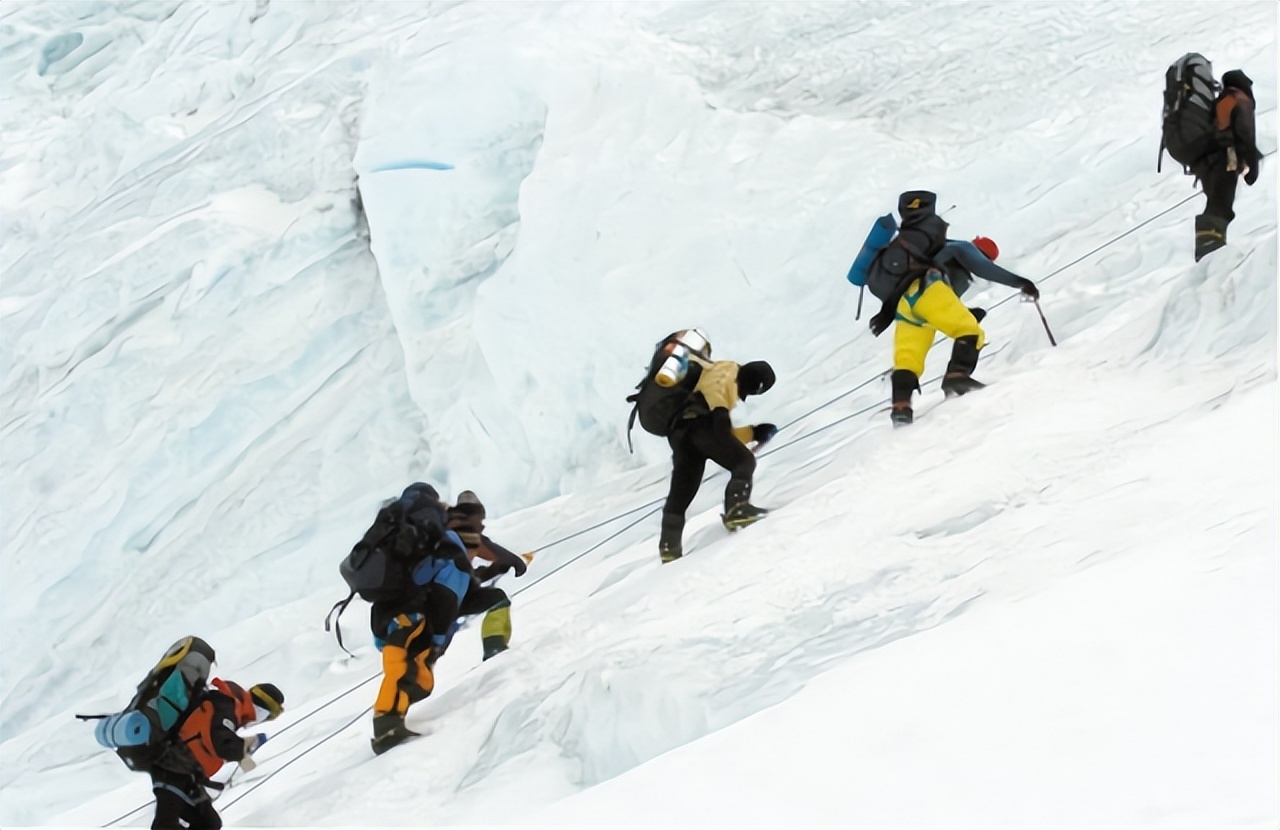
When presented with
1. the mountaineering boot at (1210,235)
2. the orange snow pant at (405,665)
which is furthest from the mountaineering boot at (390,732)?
the mountaineering boot at (1210,235)

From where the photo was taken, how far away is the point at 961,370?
5.26m

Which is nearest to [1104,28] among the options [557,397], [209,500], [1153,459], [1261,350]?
[557,397]

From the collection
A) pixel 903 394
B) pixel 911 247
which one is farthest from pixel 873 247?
pixel 903 394

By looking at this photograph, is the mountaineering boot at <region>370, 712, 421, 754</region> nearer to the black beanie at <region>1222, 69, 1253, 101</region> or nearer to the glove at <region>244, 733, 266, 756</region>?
the glove at <region>244, 733, 266, 756</region>

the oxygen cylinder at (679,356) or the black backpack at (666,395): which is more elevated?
the oxygen cylinder at (679,356)

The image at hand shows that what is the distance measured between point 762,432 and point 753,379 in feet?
Result: 0.89

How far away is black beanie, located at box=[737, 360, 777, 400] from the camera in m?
5.00

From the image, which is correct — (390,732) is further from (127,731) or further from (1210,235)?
(1210,235)

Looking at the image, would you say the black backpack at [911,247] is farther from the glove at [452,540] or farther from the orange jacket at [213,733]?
the orange jacket at [213,733]

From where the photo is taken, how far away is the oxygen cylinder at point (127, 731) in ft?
14.0

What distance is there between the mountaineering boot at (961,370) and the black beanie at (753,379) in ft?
2.50

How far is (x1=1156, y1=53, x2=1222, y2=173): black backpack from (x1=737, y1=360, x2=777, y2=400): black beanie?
2055 millimetres

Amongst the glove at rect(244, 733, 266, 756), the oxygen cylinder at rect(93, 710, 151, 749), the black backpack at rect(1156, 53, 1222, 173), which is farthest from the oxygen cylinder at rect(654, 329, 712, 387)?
the black backpack at rect(1156, 53, 1222, 173)

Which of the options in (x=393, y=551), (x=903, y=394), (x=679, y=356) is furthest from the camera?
(x=903, y=394)
